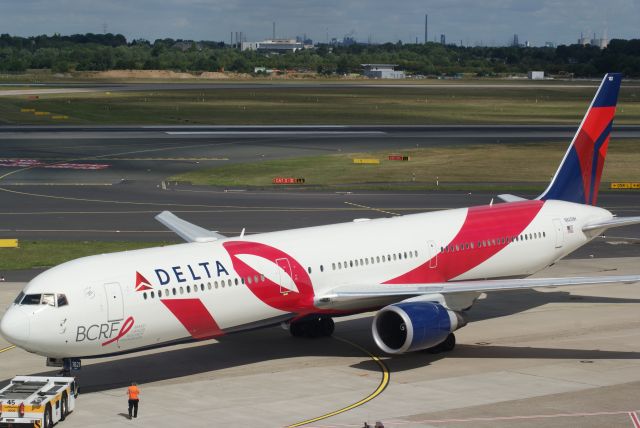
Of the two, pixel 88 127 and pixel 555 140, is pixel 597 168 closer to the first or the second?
pixel 555 140

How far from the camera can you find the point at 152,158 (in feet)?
361

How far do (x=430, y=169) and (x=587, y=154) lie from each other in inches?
1902

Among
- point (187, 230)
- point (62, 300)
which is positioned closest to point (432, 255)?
point (187, 230)

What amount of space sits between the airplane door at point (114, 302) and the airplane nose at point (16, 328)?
2685 mm

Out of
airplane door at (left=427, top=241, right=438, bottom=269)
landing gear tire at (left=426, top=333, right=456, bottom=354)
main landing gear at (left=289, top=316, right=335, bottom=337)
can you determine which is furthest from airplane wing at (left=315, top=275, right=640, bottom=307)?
main landing gear at (left=289, top=316, right=335, bottom=337)

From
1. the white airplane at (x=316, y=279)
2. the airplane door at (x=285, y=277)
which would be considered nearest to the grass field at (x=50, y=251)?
the white airplane at (x=316, y=279)

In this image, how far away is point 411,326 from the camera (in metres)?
38.5

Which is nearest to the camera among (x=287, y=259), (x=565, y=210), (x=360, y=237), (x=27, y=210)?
(x=287, y=259)

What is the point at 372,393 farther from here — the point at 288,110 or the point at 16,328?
the point at 288,110

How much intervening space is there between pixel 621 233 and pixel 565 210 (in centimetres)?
2270

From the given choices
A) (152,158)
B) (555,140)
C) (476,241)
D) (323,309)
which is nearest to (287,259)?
(323,309)

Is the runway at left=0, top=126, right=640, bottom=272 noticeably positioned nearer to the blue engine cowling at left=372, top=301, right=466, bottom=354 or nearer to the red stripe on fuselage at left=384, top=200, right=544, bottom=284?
the red stripe on fuselage at left=384, top=200, right=544, bottom=284

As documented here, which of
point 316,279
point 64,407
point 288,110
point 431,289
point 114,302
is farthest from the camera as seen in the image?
point 288,110

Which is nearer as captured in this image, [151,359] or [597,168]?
[151,359]
